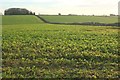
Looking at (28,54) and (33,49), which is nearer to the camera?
(28,54)

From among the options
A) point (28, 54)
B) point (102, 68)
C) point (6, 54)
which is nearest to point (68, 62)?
point (102, 68)

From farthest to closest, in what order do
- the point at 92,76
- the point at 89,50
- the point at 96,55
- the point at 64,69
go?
1. the point at 89,50
2. the point at 96,55
3. the point at 64,69
4. the point at 92,76

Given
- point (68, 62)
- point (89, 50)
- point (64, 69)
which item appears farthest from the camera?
point (89, 50)

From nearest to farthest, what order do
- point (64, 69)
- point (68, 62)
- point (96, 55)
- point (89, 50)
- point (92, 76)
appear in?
point (92, 76) < point (64, 69) < point (68, 62) < point (96, 55) < point (89, 50)

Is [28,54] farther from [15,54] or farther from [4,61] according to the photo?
[4,61]

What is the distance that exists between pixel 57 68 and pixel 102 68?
228 centimetres

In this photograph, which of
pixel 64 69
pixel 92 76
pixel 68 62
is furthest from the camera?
pixel 68 62

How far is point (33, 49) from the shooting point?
63.4ft

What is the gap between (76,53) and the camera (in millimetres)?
17609

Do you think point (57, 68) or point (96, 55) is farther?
point (96, 55)

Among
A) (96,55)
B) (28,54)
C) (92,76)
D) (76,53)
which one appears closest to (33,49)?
(28,54)

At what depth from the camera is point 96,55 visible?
55.8ft

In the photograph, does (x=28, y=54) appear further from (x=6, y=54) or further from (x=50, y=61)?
(x=50, y=61)

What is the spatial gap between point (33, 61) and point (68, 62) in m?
1.95
